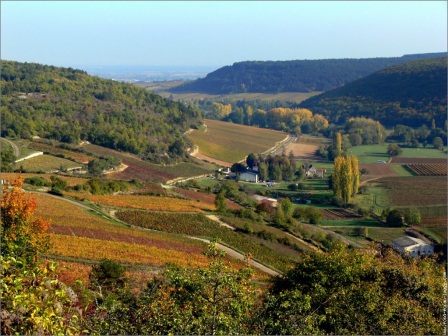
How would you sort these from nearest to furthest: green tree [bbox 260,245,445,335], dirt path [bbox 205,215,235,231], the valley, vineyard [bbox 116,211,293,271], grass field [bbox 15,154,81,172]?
green tree [bbox 260,245,445,335] → the valley → vineyard [bbox 116,211,293,271] → dirt path [bbox 205,215,235,231] → grass field [bbox 15,154,81,172]

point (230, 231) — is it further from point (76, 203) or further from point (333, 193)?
point (333, 193)

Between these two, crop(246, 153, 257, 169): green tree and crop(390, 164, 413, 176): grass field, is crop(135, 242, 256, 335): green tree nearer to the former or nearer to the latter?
crop(390, 164, 413, 176): grass field

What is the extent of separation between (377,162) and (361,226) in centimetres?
4010

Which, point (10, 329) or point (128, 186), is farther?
point (128, 186)

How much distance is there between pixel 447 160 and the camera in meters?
87.7

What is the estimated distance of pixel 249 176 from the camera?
7869 cm

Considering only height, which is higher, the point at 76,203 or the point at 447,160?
the point at 76,203

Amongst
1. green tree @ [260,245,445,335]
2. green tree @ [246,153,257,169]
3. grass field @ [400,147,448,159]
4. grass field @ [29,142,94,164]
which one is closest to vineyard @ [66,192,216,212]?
green tree @ [260,245,445,335]

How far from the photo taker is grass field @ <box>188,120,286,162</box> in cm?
9412

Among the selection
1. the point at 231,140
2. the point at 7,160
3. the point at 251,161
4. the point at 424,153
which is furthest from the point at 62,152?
the point at 424,153

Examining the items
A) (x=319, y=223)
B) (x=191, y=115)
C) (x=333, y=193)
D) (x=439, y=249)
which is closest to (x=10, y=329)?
(x=439, y=249)

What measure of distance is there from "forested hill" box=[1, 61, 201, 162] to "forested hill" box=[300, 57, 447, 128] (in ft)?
159

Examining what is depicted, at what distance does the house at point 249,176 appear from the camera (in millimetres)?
77688

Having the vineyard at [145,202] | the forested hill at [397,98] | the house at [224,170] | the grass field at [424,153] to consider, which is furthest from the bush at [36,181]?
the forested hill at [397,98]
